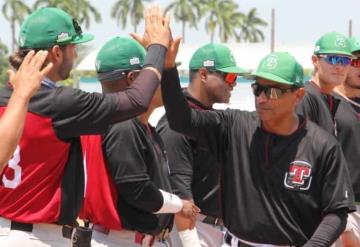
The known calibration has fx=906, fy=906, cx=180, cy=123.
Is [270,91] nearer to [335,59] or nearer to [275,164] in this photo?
[275,164]

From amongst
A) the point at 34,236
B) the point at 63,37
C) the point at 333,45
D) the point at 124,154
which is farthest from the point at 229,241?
the point at 333,45

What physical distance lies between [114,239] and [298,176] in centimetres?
127

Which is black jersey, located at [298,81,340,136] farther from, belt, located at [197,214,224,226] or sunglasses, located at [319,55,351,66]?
belt, located at [197,214,224,226]

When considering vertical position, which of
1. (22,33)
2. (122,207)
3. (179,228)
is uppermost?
(22,33)

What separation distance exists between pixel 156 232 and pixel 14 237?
123cm

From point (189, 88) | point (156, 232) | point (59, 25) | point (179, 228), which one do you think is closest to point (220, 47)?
point (189, 88)

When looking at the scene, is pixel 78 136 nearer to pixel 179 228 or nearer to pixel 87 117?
pixel 87 117

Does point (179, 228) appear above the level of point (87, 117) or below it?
below

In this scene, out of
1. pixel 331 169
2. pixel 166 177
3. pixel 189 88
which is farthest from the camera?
pixel 189 88

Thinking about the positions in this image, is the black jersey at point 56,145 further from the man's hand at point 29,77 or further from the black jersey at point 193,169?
the black jersey at point 193,169

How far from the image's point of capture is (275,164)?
5.71m

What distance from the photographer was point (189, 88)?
25.0 feet

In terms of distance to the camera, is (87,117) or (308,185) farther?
(308,185)

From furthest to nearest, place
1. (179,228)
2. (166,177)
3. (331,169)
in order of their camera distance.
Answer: (179,228) → (166,177) → (331,169)
